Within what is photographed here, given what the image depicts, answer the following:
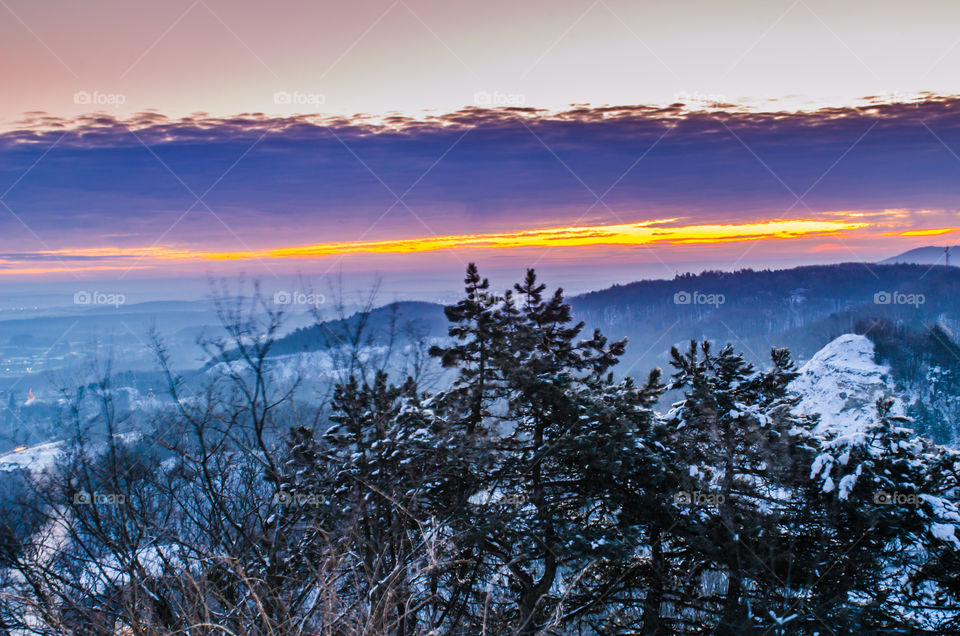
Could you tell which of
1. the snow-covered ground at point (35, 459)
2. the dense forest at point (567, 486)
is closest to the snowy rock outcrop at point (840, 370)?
the dense forest at point (567, 486)

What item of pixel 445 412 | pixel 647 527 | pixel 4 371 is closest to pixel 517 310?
pixel 445 412

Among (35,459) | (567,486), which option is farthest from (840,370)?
(35,459)

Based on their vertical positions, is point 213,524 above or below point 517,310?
below

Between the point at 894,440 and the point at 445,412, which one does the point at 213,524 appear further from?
the point at 894,440

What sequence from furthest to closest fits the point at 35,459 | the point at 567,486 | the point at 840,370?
1. the point at 840,370
2. the point at 35,459
3. the point at 567,486

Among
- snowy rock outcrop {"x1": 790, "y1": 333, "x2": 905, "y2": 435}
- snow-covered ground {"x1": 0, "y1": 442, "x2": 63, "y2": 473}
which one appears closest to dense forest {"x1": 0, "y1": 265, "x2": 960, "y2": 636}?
snow-covered ground {"x1": 0, "y1": 442, "x2": 63, "y2": 473}

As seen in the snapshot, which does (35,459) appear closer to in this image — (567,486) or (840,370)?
(567,486)

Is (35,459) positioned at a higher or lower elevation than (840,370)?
lower

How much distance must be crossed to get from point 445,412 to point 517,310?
10.3 ft

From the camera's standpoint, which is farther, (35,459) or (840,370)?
(840,370)

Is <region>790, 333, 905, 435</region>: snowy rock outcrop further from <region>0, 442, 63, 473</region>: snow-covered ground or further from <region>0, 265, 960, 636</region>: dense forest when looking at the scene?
<region>0, 442, 63, 473</region>: snow-covered ground

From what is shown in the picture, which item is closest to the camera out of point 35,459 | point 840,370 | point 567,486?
point 567,486

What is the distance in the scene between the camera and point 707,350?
51.4 feet

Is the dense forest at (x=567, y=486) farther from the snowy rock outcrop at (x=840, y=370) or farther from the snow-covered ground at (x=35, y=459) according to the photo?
the snowy rock outcrop at (x=840, y=370)
